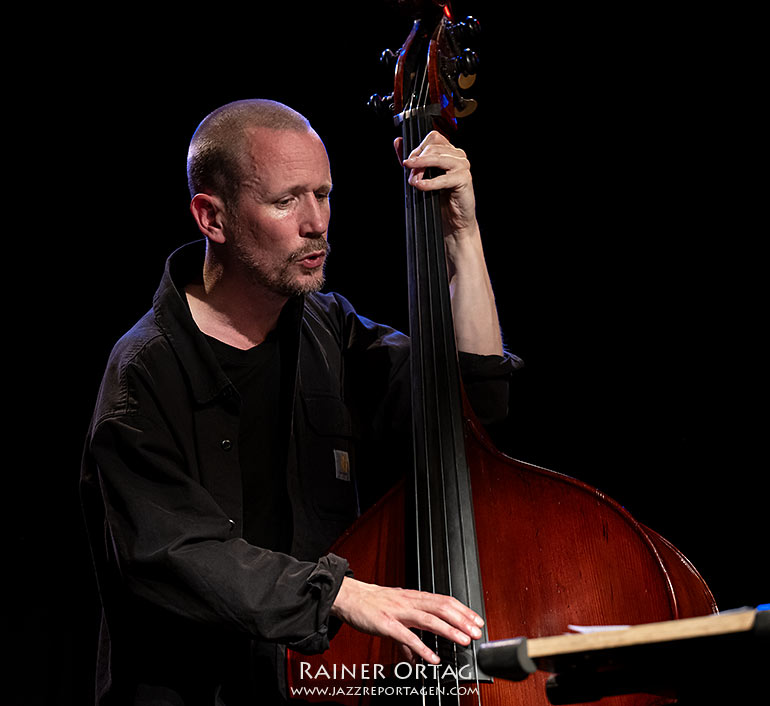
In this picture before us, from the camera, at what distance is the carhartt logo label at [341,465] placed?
2.05 m

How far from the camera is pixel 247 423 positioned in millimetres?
1991

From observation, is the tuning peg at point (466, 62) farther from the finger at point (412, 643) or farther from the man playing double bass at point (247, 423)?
the finger at point (412, 643)

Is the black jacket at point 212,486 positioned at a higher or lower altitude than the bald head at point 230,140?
lower

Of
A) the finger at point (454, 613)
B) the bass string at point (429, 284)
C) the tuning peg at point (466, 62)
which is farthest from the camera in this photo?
the tuning peg at point (466, 62)

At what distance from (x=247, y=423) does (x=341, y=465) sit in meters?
0.25

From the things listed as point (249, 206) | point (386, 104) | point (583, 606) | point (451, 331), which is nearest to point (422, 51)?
point (386, 104)

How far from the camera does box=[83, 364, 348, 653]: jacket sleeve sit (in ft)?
4.97

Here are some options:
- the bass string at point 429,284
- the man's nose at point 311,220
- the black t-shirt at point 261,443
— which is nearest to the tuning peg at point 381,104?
the bass string at point 429,284

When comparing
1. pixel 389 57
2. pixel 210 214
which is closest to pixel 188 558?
pixel 210 214

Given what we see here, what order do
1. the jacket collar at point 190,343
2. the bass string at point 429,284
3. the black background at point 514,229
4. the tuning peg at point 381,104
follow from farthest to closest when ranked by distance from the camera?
the black background at point 514,229 < the tuning peg at point 381,104 < the jacket collar at point 190,343 < the bass string at point 429,284

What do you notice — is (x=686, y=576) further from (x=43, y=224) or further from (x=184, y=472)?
(x=43, y=224)

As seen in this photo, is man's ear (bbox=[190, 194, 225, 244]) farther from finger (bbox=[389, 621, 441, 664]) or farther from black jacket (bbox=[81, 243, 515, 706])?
finger (bbox=[389, 621, 441, 664])

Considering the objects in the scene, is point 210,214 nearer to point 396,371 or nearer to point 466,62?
point 396,371

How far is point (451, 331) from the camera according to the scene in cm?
177
